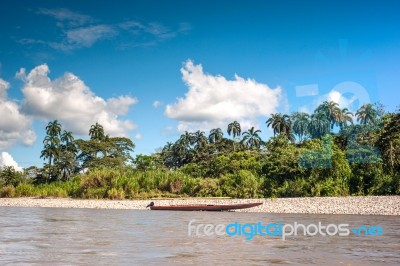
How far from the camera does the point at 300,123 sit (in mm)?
82375

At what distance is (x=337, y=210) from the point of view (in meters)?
27.0

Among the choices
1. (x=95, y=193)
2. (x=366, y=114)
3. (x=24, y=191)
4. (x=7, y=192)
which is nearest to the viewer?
(x=95, y=193)

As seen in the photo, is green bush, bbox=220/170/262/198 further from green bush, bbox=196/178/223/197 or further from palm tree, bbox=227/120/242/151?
palm tree, bbox=227/120/242/151

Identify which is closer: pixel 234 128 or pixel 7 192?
pixel 7 192

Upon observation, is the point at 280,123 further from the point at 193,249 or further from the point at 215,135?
the point at 193,249

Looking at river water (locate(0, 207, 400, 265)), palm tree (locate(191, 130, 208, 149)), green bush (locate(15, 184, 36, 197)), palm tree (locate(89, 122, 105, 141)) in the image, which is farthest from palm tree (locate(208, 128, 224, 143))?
river water (locate(0, 207, 400, 265))

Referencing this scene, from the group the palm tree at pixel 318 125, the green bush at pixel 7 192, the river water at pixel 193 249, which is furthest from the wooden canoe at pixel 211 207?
the palm tree at pixel 318 125

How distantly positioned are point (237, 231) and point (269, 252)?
5.85 meters

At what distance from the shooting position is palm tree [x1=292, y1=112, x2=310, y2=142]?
268 ft

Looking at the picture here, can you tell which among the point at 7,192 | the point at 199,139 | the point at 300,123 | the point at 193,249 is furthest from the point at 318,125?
the point at 193,249

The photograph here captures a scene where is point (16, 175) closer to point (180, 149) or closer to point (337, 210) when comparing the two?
point (180, 149)

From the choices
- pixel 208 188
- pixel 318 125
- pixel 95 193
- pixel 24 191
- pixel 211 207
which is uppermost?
pixel 318 125

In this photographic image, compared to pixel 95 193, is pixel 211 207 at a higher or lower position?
lower

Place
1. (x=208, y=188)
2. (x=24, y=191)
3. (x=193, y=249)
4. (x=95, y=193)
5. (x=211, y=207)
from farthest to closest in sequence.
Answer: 1. (x=24, y=191)
2. (x=95, y=193)
3. (x=208, y=188)
4. (x=211, y=207)
5. (x=193, y=249)
